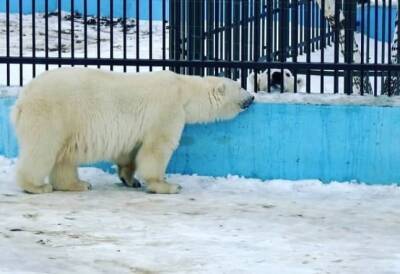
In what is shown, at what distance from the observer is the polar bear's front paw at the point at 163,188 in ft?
26.5

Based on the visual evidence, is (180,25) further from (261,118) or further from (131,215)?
(131,215)

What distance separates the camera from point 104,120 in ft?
26.5

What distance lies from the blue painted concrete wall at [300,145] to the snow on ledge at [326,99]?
0.04 m

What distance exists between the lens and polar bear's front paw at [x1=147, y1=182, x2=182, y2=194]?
8.08 m

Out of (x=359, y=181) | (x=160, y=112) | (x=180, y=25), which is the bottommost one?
(x=359, y=181)

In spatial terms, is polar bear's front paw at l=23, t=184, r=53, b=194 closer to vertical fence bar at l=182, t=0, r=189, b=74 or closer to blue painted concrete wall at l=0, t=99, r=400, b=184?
blue painted concrete wall at l=0, t=99, r=400, b=184

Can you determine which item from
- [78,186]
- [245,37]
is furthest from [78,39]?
[78,186]

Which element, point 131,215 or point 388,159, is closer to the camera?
point 131,215

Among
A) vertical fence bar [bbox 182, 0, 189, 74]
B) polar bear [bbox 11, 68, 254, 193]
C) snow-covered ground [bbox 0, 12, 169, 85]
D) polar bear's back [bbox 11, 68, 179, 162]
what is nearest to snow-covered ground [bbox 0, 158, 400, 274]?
polar bear [bbox 11, 68, 254, 193]

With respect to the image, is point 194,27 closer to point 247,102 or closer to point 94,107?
point 247,102

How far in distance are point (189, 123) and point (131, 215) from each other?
1.70 m

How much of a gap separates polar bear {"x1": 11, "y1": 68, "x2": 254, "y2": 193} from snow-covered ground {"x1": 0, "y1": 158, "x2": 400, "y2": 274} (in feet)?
0.71

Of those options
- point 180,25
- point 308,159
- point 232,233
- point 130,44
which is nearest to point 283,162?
point 308,159

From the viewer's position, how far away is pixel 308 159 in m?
8.51
